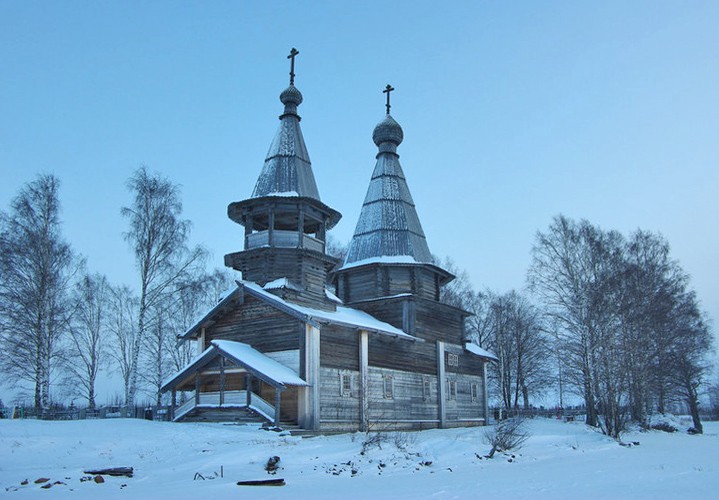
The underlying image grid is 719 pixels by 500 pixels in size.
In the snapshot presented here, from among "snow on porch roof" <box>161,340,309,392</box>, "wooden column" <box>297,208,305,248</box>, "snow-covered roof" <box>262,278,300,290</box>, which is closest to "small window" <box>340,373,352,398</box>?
"snow on porch roof" <box>161,340,309,392</box>

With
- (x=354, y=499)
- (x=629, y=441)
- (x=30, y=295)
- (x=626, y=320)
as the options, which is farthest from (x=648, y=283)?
(x=30, y=295)

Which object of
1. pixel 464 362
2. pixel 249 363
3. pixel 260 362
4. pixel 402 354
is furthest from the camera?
pixel 464 362

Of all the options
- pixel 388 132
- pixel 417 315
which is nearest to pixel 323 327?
pixel 417 315

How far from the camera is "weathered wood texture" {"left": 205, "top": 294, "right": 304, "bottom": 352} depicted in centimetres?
2045

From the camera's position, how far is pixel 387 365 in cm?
2352

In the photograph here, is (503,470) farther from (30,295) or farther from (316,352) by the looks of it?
(30,295)

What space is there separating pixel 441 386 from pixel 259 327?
909 cm

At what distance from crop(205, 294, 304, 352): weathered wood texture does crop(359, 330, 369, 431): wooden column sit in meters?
2.91

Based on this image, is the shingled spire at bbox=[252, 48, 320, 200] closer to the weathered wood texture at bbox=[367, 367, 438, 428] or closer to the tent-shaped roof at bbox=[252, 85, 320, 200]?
the tent-shaped roof at bbox=[252, 85, 320, 200]

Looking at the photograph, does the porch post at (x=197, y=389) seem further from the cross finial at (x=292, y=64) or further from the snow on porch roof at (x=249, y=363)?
the cross finial at (x=292, y=64)

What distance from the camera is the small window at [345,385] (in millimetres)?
20953

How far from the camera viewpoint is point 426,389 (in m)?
25.5

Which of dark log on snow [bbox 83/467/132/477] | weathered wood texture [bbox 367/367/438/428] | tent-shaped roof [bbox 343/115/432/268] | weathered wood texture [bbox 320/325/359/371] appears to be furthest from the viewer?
tent-shaped roof [bbox 343/115/432/268]

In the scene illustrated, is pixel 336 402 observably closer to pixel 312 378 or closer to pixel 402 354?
pixel 312 378
